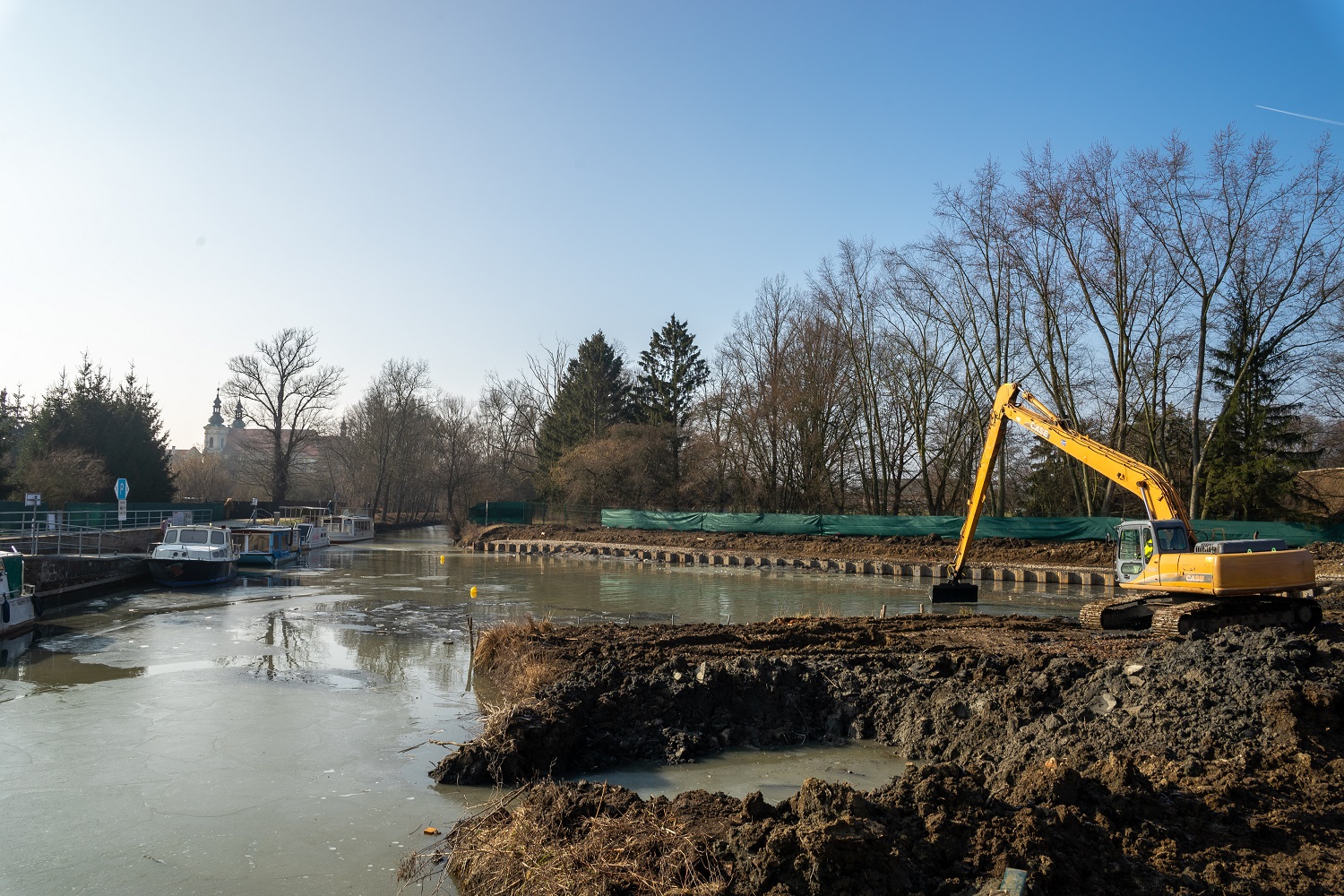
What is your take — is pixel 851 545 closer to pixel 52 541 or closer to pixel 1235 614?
→ pixel 1235 614

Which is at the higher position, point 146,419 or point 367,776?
point 146,419

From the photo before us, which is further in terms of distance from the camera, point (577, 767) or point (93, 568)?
point (93, 568)

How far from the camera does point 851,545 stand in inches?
1572

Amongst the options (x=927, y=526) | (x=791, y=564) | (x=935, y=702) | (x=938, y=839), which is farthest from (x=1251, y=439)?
(x=938, y=839)

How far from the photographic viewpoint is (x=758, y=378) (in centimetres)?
4922

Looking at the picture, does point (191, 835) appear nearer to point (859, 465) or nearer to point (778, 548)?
point (778, 548)

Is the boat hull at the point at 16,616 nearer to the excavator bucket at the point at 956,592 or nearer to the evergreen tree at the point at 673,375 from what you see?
the excavator bucket at the point at 956,592

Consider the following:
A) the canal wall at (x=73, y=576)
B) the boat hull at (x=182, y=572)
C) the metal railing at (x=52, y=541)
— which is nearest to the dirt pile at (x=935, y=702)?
the canal wall at (x=73, y=576)

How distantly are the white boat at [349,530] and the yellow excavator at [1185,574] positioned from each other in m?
46.0

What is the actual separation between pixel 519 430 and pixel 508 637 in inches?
2344

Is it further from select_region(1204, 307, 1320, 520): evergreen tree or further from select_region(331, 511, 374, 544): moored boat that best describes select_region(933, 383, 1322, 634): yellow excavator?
select_region(331, 511, 374, 544): moored boat

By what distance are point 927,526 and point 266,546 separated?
29.4 metres

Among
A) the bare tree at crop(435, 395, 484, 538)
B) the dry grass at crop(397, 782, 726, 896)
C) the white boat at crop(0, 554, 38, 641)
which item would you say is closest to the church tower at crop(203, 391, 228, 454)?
the bare tree at crop(435, 395, 484, 538)

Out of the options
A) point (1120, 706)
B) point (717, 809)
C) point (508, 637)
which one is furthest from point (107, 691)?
point (1120, 706)
